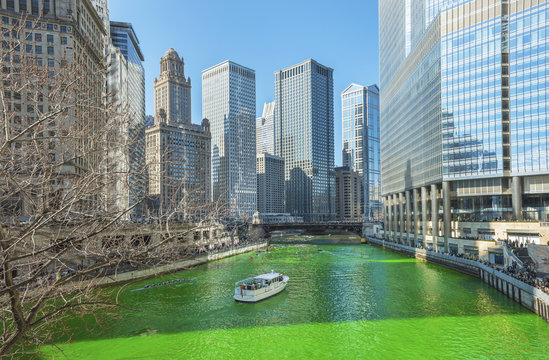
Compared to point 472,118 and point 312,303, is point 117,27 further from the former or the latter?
point 312,303

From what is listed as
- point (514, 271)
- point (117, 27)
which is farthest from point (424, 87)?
point (117, 27)

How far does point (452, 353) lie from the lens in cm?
3219

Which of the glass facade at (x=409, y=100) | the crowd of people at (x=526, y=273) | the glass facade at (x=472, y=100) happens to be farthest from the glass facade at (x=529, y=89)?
the crowd of people at (x=526, y=273)

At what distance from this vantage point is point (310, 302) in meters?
49.5

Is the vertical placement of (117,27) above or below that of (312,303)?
above

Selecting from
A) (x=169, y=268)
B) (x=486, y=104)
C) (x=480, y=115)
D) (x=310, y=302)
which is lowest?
(x=310, y=302)

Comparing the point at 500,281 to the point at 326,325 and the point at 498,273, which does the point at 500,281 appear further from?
the point at 326,325

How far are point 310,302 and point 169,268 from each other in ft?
112

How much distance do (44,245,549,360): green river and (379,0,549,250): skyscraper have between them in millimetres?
30020

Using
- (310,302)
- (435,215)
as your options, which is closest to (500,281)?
(310,302)

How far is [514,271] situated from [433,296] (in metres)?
12.3

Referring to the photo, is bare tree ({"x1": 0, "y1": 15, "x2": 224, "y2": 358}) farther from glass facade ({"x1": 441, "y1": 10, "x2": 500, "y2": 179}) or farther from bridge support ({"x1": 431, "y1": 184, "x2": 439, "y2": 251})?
bridge support ({"x1": 431, "y1": 184, "x2": 439, "y2": 251})

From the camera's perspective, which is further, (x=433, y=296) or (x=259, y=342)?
(x=433, y=296)

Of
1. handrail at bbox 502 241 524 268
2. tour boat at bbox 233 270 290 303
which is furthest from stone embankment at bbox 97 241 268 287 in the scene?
handrail at bbox 502 241 524 268
